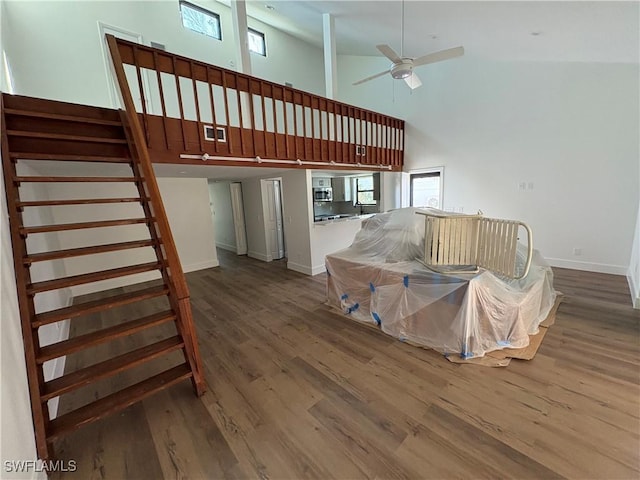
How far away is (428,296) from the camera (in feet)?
8.41

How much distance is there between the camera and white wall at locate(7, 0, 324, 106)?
14.2ft

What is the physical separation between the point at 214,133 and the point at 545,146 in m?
5.60

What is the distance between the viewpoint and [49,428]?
158cm

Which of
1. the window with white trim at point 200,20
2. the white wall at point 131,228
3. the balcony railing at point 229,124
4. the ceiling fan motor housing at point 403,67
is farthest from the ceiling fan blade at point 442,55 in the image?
the window with white trim at point 200,20

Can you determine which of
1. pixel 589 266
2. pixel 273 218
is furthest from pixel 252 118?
pixel 589 266

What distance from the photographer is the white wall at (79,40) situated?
434 centimetres

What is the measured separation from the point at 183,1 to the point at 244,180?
388cm

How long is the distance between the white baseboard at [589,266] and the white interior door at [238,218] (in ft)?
22.1

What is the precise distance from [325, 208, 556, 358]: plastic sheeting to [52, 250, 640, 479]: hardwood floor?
0.21 meters

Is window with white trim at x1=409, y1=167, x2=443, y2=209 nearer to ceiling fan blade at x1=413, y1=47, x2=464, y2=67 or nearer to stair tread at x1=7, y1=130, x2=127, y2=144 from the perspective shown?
ceiling fan blade at x1=413, y1=47, x2=464, y2=67

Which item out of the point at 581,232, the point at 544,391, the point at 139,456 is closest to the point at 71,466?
the point at 139,456

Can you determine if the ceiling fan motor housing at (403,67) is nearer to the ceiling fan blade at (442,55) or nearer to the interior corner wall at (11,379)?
the ceiling fan blade at (442,55)

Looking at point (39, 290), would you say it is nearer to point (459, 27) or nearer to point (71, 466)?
point (71, 466)

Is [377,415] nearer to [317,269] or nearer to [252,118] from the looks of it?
[317,269]
